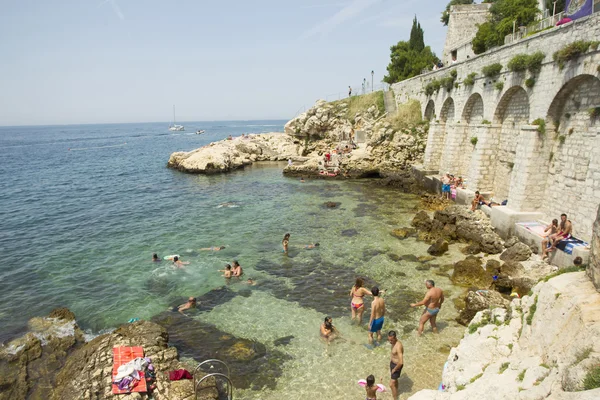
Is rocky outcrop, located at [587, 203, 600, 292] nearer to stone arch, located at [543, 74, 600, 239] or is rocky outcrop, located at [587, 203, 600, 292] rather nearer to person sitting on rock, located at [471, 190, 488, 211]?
stone arch, located at [543, 74, 600, 239]

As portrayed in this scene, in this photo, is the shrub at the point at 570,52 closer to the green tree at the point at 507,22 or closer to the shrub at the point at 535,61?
the shrub at the point at 535,61

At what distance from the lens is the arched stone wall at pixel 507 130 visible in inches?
709

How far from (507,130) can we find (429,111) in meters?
14.5

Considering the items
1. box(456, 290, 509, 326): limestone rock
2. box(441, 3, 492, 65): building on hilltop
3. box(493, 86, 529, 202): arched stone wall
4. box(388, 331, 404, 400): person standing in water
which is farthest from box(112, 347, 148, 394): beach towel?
box(441, 3, 492, 65): building on hilltop

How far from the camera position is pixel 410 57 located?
46.1 m

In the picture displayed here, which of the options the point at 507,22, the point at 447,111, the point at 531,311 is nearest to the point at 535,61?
the point at 447,111

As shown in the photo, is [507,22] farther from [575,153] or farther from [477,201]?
[575,153]

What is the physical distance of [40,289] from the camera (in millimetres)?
14641

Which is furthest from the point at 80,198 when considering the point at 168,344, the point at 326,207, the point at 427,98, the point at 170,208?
the point at 427,98

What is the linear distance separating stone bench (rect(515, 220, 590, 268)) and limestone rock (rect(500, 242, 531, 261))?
15.6 inches

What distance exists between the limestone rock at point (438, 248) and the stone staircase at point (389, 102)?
2775 cm

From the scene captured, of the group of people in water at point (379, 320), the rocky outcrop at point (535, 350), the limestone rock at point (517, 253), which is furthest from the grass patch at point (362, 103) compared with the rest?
the rocky outcrop at point (535, 350)

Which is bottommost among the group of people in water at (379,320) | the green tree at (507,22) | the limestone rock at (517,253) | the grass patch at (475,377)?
the group of people in water at (379,320)

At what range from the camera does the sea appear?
31.7 feet
